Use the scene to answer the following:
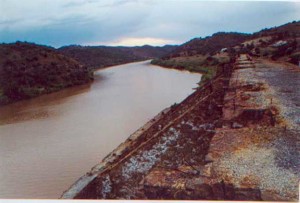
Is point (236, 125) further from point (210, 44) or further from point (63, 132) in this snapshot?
point (210, 44)

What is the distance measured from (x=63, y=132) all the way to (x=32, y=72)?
7724 mm

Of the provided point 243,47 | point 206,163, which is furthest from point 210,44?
point 206,163

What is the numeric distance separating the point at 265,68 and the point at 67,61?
12.5 meters

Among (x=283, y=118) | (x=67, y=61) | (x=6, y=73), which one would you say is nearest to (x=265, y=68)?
(x=283, y=118)

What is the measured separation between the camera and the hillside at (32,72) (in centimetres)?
1352

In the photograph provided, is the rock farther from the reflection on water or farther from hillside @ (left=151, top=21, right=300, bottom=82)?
the reflection on water

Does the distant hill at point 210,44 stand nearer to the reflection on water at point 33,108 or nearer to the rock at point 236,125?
the reflection on water at point 33,108

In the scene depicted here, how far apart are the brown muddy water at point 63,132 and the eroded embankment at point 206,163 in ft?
2.64

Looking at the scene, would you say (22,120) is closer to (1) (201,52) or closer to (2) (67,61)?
(2) (67,61)

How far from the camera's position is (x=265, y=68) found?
1048 cm

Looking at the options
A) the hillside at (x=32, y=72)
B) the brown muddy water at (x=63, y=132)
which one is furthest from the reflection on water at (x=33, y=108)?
the hillside at (x=32, y=72)

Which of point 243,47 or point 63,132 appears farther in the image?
point 243,47

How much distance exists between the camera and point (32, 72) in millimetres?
15648

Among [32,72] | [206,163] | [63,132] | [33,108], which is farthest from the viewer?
[32,72]
